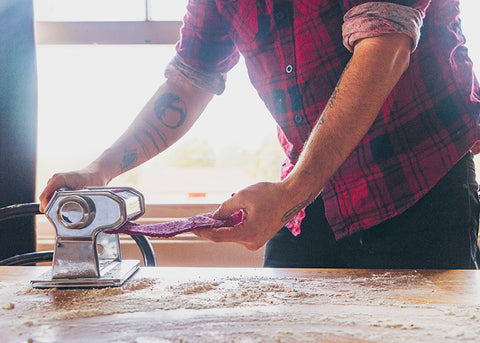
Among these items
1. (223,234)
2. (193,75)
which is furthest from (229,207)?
(193,75)

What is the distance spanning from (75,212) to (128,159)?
1.38 ft

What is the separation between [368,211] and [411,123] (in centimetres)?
22

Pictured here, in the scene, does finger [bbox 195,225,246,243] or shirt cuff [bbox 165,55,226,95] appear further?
shirt cuff [bbox 165,55,226,95]

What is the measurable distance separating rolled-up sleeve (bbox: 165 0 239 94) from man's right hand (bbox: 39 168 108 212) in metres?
0.39

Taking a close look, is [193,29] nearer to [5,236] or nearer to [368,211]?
[368,211]

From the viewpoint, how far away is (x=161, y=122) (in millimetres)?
1243

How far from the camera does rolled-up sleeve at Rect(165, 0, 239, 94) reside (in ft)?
3.98

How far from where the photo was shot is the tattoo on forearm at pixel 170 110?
4.09 feet

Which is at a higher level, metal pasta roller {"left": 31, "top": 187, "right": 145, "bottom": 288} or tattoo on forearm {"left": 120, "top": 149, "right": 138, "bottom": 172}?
tattoo on forearm {"left": 120, "top": 149, "right": 138, "bottom": 172}

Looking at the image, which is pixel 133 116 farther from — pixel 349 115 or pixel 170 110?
pixel 349 115

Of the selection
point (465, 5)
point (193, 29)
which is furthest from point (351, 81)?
point (465, 5)

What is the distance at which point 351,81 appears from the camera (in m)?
0.78

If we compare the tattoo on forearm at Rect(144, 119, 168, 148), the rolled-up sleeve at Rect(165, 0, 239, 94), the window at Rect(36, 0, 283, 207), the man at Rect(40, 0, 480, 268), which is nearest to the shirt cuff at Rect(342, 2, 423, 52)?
the man at Rect(40, 0, 480, 268)

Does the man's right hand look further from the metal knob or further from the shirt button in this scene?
the shirt button
